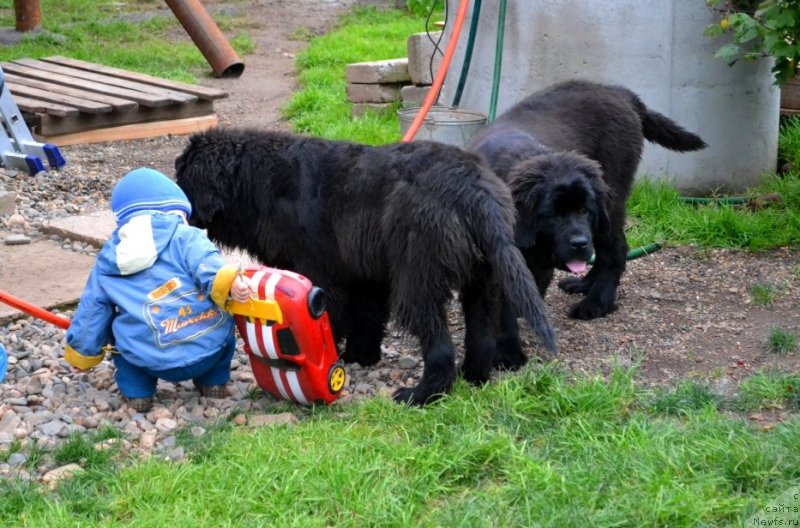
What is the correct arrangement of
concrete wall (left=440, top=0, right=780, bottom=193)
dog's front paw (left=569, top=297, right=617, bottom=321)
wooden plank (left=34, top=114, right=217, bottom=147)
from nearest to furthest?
dog's front paw (left=569, top=297, right=617, bottom=321), concrete wall (left=440, top=0, right=780, bottom=193), wooden plank (left=34, top=114, right=217, bottom=147)

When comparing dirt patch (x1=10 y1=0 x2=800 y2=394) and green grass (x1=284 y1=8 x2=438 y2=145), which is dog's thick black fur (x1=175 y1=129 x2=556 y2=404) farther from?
green grass (x1=284 y1=8 x2=438 y2=145)

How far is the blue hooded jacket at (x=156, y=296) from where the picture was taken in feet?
14.8

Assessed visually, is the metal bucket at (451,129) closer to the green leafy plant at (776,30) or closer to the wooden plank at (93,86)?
the green leafy plant at (776,30)

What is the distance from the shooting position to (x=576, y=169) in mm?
5211

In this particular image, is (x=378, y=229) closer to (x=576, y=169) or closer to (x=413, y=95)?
(x=576, y=169)

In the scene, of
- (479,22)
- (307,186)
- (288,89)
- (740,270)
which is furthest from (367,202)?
(288,89)

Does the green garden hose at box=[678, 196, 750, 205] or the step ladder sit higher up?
the step ladder

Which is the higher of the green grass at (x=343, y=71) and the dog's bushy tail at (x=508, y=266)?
the dog's bushy tail at (x=508, y=266)

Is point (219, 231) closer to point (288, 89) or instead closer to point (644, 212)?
point (644, 212)

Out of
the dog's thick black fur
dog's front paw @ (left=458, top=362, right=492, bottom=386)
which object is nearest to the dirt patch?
dog's front paw @ (left=458, top=362, right=492, bottom=386)

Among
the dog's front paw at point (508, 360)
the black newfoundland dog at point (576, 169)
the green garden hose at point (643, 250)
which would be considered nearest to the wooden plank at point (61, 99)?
the black newfoundland dog at point (576, 169)

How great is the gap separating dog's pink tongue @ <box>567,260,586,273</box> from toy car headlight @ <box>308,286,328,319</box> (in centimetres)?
133

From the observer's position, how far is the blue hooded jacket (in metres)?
4.52

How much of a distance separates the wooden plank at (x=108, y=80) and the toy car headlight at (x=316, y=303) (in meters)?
5.91
